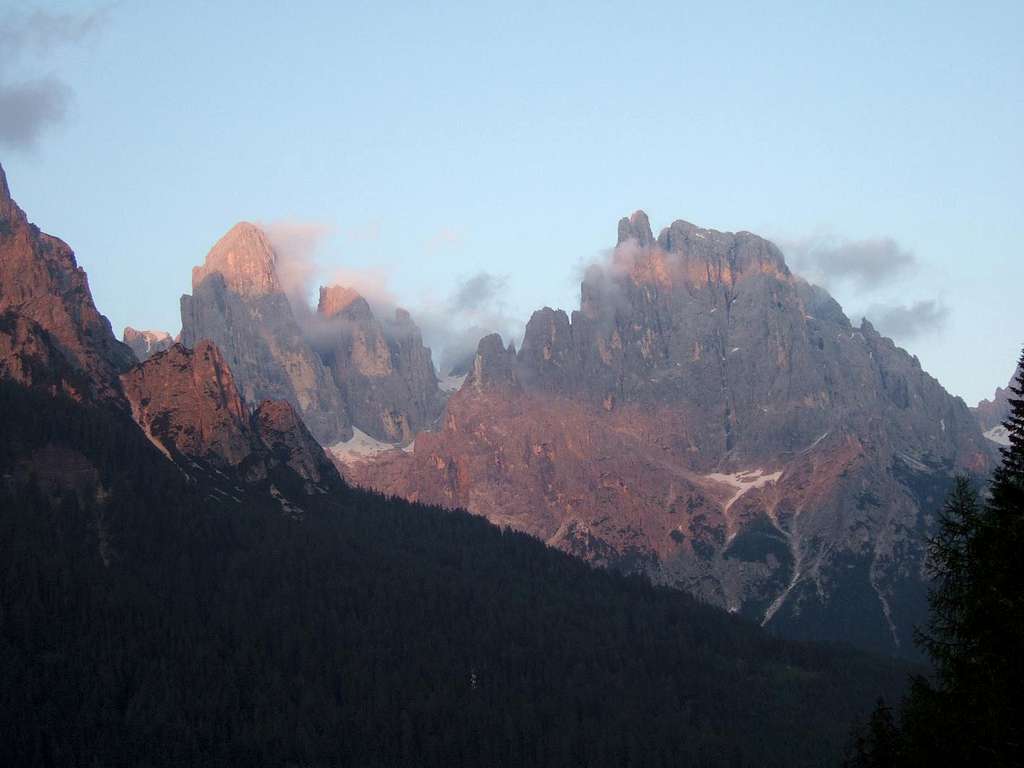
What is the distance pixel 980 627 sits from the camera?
4628 centimetres

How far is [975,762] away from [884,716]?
11.8 meters

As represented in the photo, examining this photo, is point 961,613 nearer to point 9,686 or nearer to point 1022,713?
point 1022,713

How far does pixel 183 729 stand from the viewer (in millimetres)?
175875

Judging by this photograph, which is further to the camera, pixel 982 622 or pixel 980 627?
pixel 980 627

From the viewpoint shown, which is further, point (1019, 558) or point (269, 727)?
point (269, 727)

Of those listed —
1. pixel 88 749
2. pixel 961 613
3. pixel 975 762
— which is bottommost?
pixel 88 749

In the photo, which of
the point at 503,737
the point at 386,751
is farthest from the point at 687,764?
the point at 386,751

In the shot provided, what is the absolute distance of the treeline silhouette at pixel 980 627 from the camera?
44969 millimetres

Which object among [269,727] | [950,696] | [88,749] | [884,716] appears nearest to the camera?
[950,696]

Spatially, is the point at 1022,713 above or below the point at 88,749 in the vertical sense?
above

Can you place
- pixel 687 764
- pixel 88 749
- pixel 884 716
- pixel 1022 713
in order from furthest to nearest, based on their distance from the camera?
1. pixel 687 764
2. pixel 88 749
3. pixel 884 716
4. pixel 1022 713

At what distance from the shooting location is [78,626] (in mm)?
191500

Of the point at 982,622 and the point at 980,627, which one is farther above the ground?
the point at 982,622

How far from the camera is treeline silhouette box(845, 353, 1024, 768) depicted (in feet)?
148
